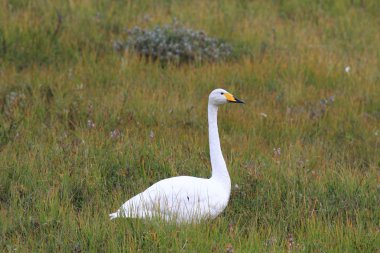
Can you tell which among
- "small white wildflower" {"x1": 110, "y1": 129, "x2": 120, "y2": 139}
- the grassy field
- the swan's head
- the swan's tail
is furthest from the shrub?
the swan's tail

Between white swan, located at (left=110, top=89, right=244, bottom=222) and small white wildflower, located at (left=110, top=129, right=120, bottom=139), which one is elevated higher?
white swan, located at (left=110, top=89, right=244, bottom=222)

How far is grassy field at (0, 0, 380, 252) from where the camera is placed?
17.9ft

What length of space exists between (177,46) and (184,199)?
532cm

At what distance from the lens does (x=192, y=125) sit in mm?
8469

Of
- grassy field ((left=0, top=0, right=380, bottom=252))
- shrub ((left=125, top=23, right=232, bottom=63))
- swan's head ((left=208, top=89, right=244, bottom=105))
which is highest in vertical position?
swan's head ((left=208, top=89, right=244, bottom=105))

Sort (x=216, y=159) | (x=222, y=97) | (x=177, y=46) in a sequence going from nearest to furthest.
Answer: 1. (x=216, y=159)
2. (x=222, y=97)
3. (x=177, y=46)

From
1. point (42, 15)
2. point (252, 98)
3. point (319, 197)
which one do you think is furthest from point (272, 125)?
point (42, 15)

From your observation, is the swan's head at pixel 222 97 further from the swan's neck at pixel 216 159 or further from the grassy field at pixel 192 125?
the grassy field at pixel 192 125

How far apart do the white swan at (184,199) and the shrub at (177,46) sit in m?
4.71

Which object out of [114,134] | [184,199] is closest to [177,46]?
[114,134]

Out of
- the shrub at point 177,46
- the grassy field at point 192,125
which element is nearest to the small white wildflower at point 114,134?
the grassy field at point 192,125

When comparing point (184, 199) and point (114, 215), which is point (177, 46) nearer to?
point (184, 199)

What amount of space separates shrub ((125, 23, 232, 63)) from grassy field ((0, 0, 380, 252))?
0.80ft

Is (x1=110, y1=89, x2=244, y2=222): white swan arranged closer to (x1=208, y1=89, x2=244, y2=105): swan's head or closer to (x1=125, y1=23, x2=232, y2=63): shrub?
(x1=208, y1=89, x2=244, y2=105): swan's head
